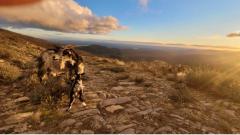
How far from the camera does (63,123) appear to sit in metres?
5.36

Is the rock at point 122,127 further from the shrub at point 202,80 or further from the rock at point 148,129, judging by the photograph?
the shrub at point 202,80

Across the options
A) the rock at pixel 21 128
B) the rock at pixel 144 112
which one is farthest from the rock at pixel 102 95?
the rock at pixel 21 128

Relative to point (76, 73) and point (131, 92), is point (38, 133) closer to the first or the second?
point (76, 73)

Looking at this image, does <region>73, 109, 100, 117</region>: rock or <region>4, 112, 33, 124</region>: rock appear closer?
<region>4, 112, 33, 124</region>: rock

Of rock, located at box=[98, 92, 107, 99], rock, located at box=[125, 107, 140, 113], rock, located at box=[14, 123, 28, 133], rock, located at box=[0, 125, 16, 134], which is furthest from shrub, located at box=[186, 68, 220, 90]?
rock, located at box=[0, 125, 16, 134]

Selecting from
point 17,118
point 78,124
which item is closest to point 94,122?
point 78,124

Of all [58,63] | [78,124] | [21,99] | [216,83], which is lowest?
[21,99]

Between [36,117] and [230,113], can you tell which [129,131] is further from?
[230,113]

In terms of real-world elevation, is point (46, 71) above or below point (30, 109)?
above

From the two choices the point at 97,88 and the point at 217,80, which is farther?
the point at 217,80

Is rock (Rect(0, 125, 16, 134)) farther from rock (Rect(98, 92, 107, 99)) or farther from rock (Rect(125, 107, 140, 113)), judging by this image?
rock (Rect(98, 92, 107, 99))

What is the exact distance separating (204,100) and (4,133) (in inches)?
220

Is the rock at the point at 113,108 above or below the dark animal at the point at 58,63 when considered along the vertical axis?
below

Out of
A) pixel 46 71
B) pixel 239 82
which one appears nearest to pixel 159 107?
pixel 46 71
